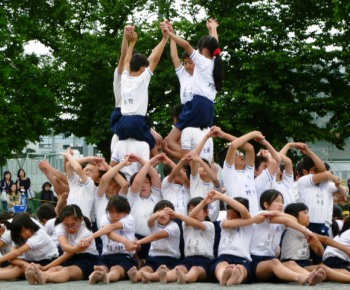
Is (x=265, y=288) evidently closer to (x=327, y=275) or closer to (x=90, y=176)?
(x=327, y=275)

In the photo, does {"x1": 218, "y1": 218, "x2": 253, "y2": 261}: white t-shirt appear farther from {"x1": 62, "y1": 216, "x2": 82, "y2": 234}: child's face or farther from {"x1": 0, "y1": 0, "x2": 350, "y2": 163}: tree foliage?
{"x1": 0, "y1": 0, "x2": 350, "y2": 163}: tree foliage

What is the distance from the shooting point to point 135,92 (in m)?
14.8

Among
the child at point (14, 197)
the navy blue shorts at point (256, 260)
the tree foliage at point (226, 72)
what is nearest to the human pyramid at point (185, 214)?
the navy blue shorts at point (256, 260)

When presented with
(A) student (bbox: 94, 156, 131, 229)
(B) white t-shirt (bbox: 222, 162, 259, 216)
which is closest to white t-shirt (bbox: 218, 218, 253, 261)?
(B) white t-shirt (bbox: 222, 162, 259, 216)

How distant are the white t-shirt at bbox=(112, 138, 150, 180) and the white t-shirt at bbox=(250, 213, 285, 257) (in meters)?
2.68

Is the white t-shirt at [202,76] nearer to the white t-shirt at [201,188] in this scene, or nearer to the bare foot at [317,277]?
the white t-shirt at [201,188]

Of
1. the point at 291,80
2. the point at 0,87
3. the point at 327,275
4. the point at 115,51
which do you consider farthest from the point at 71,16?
the point at 327,275

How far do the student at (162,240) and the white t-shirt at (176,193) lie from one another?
75cm

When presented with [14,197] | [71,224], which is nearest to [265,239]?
[71,224]

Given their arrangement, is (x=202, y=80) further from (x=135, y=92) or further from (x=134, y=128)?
(x=134, y=128)

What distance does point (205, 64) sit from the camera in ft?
48.6

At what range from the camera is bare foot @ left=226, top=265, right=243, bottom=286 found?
39.8 feet

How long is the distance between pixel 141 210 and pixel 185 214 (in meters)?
0.61

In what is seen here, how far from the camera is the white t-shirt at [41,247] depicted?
13281 mm
